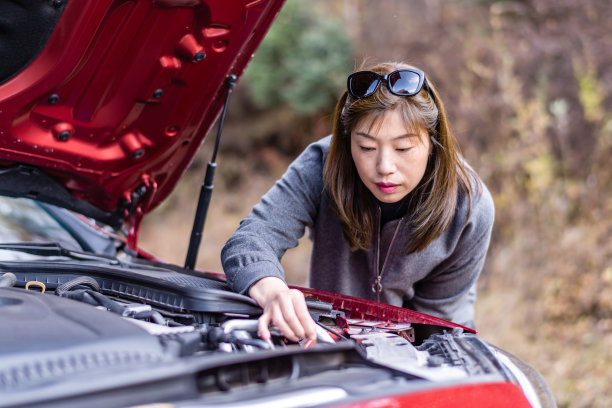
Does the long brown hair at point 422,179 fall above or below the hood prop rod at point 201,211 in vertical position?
above

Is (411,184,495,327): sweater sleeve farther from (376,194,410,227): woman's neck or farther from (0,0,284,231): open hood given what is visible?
(0,0,284,231): open hood

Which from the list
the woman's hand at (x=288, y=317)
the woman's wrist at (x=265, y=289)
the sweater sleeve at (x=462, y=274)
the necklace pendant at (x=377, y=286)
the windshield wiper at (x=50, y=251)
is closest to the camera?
the woman's hand at (x=288, y=317)

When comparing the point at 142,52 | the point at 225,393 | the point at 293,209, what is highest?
the point at 142,52

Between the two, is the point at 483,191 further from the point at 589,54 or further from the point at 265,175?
the point at 265,175

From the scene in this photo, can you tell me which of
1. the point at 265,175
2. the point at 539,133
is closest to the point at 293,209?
the point at 539,133

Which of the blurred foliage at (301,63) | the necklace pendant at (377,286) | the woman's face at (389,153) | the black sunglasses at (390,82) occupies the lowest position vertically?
the necklace pendant at (377,286)

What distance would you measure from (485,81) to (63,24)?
186 inches

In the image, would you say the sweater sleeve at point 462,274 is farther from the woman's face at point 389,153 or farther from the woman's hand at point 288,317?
the woman's hand at point 288,317

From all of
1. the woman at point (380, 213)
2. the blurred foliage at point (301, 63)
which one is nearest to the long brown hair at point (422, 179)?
the woman at point (380, 213)

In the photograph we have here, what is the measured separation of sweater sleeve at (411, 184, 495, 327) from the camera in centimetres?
216

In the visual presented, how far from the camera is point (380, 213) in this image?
2.16 metres

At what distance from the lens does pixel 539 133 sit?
5004 mm

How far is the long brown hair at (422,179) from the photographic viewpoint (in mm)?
1892

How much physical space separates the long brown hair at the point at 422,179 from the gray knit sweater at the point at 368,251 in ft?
0.22
